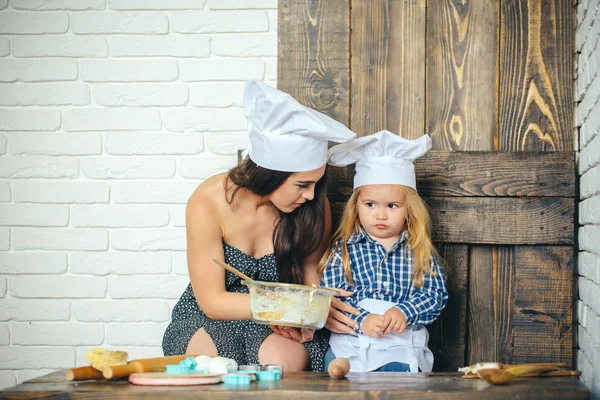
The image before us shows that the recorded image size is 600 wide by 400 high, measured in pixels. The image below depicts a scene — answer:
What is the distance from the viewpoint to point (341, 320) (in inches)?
89.5

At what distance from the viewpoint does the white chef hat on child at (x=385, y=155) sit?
2303mm

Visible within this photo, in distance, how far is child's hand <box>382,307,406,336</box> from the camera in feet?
7.11

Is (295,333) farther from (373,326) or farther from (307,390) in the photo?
(307,390)

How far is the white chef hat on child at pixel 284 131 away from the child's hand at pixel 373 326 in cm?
51

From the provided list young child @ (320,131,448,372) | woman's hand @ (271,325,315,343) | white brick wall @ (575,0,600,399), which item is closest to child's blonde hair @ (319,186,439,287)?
young child @ (320,131,448,372)

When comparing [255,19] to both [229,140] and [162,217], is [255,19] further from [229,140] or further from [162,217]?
[162,217]

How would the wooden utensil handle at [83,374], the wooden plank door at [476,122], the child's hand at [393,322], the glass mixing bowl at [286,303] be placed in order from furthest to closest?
the wooden plank door at [476,122], the child's hand at [393,322], the glass mixing bowl at [286,303], the wooden utensil handle at [83,374]

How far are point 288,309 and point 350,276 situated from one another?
488 mm

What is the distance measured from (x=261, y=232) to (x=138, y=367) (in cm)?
77

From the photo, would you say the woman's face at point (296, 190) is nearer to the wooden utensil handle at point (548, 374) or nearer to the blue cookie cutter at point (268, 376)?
the blue cookie cutter at point (268, 376)

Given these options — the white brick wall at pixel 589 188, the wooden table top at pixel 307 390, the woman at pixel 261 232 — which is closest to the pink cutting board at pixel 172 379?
the wooden table top at pixel 307 390

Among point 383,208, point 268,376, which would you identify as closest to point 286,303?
point 268,376

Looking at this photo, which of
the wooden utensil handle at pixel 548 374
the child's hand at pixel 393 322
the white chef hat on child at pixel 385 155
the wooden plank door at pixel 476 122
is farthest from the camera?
the wooden plank door at pixel 476 122

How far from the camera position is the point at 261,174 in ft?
7.21
